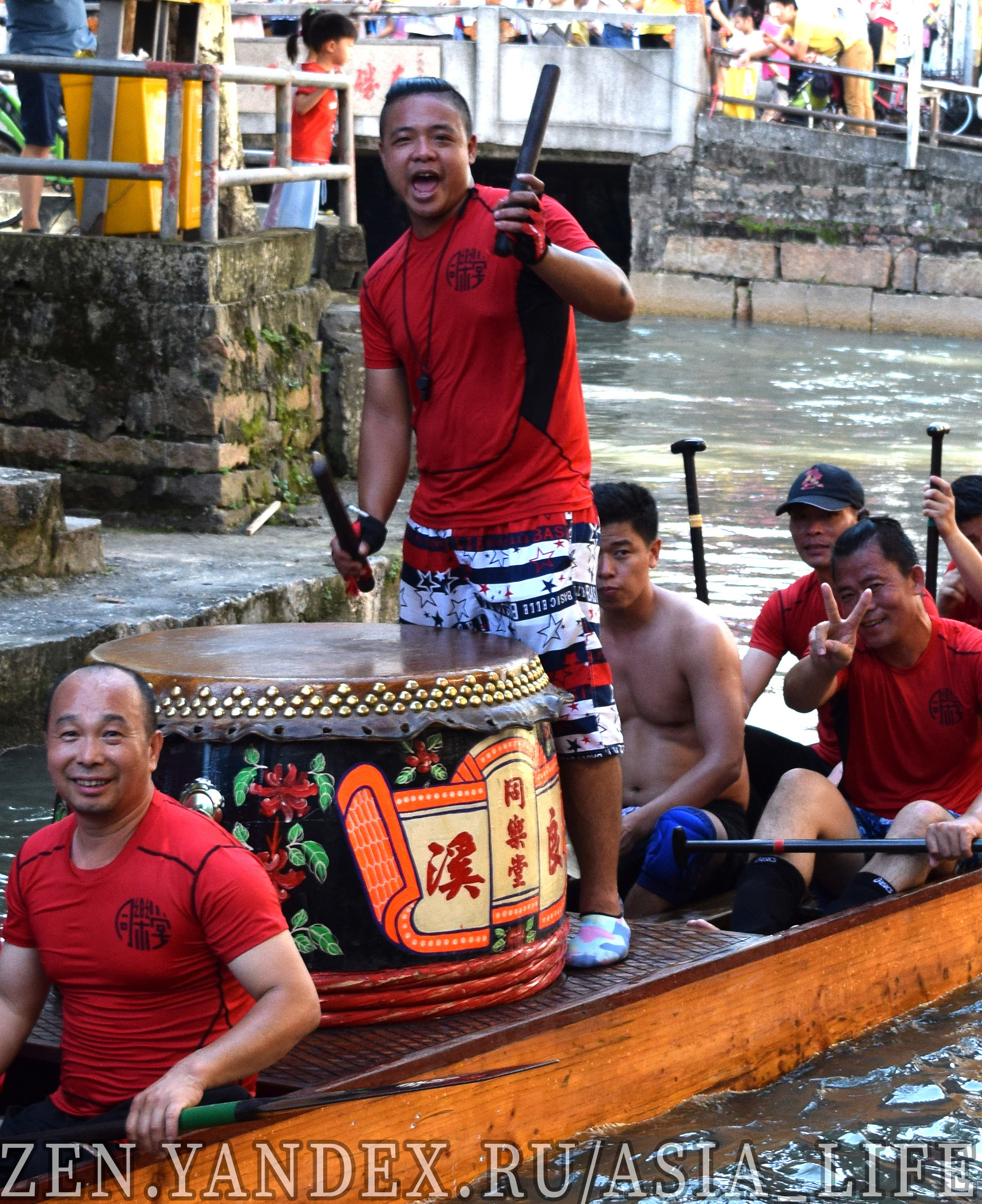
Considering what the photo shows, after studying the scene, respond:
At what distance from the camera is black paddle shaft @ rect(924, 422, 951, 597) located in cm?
563

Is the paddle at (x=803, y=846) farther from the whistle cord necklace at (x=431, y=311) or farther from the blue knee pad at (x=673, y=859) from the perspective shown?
the whistle cord necklace at (x=431, y=311)

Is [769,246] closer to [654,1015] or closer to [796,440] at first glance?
[796,440]

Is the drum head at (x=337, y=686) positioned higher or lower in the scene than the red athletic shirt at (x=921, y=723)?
higher

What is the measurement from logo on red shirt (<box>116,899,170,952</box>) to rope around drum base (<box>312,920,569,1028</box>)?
0.62 metres

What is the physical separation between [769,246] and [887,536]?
57.6ft

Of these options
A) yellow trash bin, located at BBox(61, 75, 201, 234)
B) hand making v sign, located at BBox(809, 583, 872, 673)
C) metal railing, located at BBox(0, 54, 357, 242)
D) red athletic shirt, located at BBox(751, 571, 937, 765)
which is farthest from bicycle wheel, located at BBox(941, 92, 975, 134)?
hand making v sign, located at BBox(809, 583, 872, 673)

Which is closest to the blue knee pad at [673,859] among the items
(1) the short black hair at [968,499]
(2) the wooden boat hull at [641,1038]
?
(2) the wooden boat hull at [641,1038]

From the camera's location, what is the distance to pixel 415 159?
362cm

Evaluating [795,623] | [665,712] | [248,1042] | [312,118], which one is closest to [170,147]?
[312,118]

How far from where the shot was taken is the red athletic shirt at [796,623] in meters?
5.06

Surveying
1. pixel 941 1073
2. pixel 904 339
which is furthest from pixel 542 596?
pixel 904 339

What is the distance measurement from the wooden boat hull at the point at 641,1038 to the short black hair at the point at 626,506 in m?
1.04

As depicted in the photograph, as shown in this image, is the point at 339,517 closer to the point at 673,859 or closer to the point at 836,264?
the point at 673,859

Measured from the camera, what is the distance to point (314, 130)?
31.9 feet
